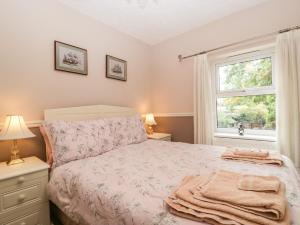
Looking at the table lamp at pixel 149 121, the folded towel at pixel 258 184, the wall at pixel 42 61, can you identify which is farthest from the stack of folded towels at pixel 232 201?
the table lamp at pixel 149 121

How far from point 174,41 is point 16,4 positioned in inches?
92.9

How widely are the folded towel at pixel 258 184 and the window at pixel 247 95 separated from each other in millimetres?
1763

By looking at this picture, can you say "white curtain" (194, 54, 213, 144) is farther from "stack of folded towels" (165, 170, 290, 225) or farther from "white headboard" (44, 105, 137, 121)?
"stack of folded towels" (165, 170, 290, 225)

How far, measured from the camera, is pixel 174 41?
3277 millimetres

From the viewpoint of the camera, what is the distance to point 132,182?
1.19 meters

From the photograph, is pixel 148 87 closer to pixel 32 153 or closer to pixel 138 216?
pixel 32 153

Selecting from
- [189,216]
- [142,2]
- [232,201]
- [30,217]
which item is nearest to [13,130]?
[30,217]

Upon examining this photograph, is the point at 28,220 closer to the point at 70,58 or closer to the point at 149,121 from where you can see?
the point at 70,58

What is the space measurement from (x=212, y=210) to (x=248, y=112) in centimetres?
228

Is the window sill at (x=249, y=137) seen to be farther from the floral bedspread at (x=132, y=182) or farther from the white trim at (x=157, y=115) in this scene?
the floral bedspread at (x=132, y=182)

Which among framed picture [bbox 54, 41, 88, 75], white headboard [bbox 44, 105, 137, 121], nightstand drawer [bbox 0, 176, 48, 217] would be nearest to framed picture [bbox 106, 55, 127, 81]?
framed picture [bbox 54, 41, 88, 75]

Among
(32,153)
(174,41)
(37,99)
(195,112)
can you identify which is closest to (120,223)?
(32,153)

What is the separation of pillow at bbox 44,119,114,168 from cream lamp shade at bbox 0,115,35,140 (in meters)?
0.21

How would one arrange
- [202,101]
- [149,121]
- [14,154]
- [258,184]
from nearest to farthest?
[258,184]
[14,154]
[202,101]
[149,121]
